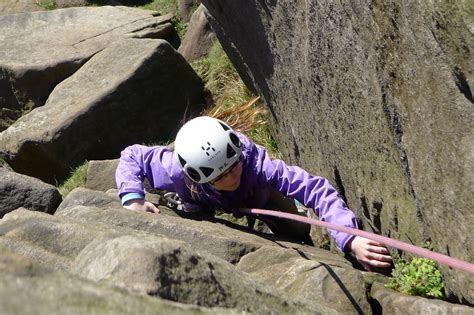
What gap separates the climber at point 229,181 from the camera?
535 centimetres

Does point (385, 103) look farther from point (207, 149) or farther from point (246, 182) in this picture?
point (246, 182)

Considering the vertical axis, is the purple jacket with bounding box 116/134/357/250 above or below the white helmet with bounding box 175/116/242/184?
below

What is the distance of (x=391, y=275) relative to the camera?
5.02 metres

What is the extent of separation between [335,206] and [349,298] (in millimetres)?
1185

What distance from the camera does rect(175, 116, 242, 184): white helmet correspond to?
5.39 m

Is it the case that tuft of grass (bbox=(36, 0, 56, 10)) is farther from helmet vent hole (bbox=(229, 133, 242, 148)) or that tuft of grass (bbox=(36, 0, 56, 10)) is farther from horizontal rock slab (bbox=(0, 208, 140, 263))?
horizontal rock slab (bbox=(0, 208, 140, 263))

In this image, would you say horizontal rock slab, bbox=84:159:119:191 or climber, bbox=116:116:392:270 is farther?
horizontal rock slab, bbox=84:159:119:191

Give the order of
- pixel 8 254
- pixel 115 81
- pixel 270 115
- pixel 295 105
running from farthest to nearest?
pixel 115 81 < pixel 270 115 < pixel 295 105 < pixel 8 254

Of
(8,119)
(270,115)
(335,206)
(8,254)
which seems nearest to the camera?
(8,254)

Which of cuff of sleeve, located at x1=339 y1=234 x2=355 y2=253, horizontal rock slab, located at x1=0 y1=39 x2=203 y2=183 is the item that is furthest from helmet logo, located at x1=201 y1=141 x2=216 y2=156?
horizontal rock slab, located at x1=0 y1=39 x2=203 y2=183

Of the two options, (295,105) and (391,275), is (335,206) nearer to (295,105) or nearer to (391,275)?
(391,275)

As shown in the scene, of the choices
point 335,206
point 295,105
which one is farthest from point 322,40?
point 295,105

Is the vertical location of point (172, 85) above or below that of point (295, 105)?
below

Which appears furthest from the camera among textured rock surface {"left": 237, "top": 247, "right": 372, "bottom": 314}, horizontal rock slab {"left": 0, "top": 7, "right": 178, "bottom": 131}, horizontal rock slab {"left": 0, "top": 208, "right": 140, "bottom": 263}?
horizontal rock slab {"left": 0, "top": 7, "right": 178, "bottom": 131}
